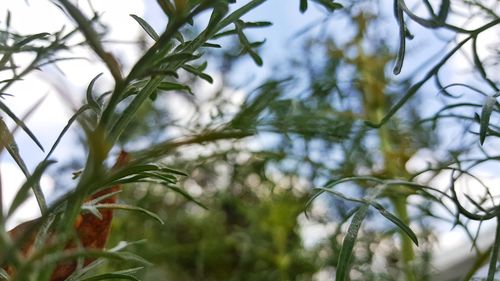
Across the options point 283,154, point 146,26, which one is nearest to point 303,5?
point 146,26

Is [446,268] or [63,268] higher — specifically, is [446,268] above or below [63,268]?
above

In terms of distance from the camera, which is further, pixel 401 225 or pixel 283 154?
pixel 283 154

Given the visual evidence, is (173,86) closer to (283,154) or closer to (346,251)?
(346,251)

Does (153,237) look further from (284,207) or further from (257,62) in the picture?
(257,62)

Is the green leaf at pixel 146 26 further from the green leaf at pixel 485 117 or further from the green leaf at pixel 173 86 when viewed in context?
the green leaf at pixel 485 117

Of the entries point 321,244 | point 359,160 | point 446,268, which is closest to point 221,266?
point 321,244

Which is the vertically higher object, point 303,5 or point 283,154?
point 283,154

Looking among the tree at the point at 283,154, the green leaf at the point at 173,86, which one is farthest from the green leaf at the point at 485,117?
the green leaf at the point at 173,86

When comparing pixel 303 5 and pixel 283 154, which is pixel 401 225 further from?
pixel 283 154
